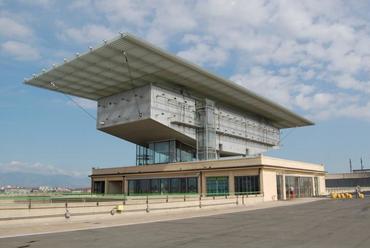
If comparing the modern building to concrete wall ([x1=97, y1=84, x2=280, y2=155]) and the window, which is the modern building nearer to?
concrete wall ([x1=97, y1=84, x2=280, y2=155])

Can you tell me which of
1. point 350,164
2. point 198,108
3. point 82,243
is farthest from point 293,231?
point 350,164

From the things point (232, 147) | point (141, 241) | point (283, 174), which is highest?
point (232, 147)

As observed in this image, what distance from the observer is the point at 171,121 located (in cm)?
5831

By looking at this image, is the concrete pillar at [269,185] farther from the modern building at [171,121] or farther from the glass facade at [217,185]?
the glass facade at [217,185]

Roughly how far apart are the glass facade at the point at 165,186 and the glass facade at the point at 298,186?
12546 millimetres

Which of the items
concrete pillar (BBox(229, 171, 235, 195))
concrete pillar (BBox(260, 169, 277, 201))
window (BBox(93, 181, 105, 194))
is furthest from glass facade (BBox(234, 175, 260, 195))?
window (BBox(93, 181, 105, 194))

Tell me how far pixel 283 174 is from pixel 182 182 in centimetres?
1413

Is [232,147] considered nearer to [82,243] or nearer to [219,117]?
[219,117]

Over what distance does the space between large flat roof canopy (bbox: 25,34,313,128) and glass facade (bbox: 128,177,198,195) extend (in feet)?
45.9

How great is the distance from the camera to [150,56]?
4856 cm

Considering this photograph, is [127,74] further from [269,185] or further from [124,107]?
[269,185]

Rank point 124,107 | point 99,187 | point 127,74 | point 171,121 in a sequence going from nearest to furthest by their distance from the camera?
point 127,74 → point 171,121 → point 124,107 → point 99,187

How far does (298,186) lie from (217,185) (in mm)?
13470

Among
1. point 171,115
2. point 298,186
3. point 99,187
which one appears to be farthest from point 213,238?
point 99,187
